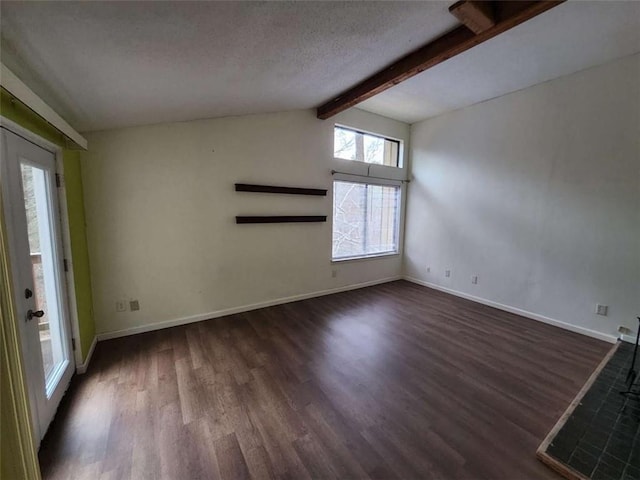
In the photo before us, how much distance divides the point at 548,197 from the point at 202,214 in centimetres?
445

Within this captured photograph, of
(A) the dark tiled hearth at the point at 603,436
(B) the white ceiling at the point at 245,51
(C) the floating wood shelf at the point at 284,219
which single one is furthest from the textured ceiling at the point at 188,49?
(A) the dark tiled hearth at the point at 603,436

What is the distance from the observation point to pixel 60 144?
2.14 m

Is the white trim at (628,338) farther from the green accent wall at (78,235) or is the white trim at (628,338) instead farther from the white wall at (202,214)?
the green accent wall at (78,235)

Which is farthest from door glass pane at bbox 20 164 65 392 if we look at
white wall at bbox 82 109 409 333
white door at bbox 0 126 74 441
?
white wall at bbox 82 109 409 333

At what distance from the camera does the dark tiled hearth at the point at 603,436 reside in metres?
1.47

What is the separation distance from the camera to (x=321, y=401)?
6.45ft

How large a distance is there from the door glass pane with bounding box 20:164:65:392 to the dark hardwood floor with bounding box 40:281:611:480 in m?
0.37

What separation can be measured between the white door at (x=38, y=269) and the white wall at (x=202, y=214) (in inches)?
26.8

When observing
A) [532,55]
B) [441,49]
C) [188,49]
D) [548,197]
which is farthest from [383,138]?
[188,49]

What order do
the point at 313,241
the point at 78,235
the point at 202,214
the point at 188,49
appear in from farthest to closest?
the point at 313,241
the point at 202,214
the point at 78,235
the point at 188,49

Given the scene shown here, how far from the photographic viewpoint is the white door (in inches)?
59.3

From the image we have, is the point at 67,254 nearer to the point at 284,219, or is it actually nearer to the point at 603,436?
the point at 284,219

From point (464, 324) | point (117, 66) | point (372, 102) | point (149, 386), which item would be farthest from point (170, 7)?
point (464, 324)

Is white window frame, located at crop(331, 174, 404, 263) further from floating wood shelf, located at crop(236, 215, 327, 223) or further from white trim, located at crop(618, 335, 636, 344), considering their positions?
white trim, located at crop(618, 335, 636, 344)
